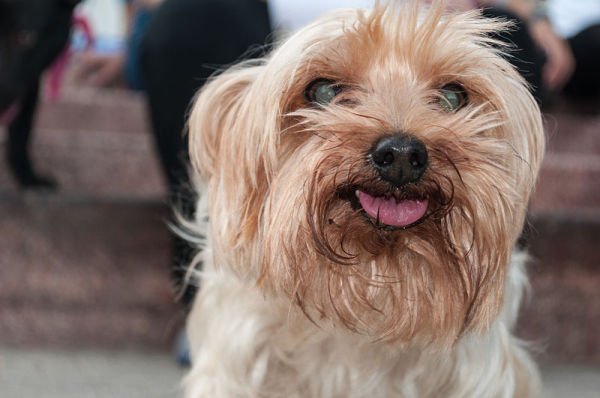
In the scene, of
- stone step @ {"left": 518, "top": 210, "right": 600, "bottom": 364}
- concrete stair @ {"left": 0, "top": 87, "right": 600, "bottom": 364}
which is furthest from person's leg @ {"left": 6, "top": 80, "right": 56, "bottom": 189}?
stone step @ {"left": 518, "top": 210, "right": 600, "bottom": 364}

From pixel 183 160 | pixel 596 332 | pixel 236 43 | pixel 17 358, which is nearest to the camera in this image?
pixel 183 160

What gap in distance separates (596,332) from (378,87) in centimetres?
128

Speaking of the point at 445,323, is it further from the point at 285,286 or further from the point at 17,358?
the point at 17,358

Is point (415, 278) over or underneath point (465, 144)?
underneath

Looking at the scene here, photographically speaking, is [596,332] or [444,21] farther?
[596,332]

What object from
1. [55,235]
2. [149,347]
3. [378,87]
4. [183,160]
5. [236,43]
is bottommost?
[149,347]

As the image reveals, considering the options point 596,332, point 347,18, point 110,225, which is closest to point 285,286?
point 347,18

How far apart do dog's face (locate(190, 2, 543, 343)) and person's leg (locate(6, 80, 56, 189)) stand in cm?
113

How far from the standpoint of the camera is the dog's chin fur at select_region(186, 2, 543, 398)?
1.04m

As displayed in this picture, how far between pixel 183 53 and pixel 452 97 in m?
0.81

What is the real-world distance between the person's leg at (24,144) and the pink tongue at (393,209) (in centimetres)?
136

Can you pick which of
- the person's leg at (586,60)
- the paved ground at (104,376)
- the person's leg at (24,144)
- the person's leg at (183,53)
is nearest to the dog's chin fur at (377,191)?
the person's leg at (183,53)

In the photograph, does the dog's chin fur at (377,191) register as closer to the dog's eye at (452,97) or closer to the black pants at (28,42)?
the dog's eye at (452,97)

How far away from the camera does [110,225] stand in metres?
1.94
